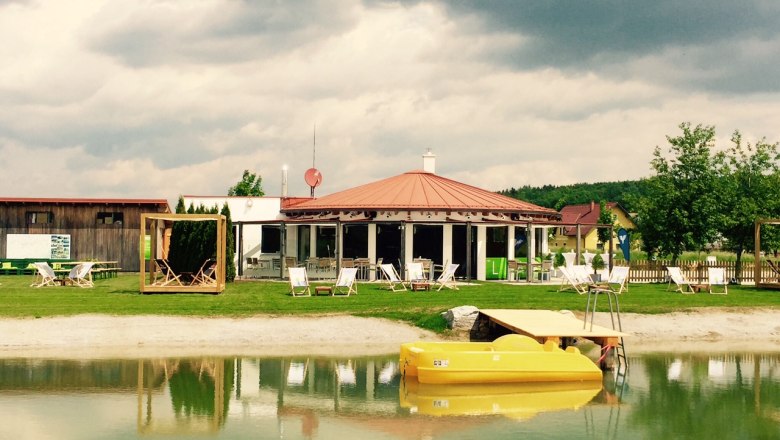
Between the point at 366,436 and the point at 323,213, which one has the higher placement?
the point at 323,213

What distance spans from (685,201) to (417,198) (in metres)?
10.4

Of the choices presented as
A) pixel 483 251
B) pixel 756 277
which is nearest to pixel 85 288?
pixel 483 251

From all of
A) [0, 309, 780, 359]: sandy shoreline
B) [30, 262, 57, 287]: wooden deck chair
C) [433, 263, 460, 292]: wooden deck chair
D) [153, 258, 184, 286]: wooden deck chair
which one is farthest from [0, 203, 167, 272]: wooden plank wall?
[0, 309, 780, 359]: sandy shoreline

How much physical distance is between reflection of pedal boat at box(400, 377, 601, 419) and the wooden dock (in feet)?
4.14

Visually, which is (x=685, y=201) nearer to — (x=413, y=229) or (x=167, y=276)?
(x=413, y=229)

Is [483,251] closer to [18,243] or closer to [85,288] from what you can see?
[85,288]

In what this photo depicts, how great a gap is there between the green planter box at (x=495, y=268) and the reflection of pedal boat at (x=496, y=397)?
1521cm

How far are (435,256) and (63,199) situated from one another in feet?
53.4

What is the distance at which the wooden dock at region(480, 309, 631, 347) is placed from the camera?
1532cm

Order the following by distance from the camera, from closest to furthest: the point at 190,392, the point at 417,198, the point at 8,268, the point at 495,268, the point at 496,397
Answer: the point at 496,397 < the point at 190,392 < the point at 495,268 < the point at 417,198 < the point at 8,268

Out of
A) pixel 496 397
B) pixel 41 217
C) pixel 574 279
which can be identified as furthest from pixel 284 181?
pixel 496 397

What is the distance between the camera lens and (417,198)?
99.3 ft

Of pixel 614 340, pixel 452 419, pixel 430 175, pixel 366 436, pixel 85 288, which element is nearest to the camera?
pixel 366 436

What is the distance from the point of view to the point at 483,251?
29.2 m
